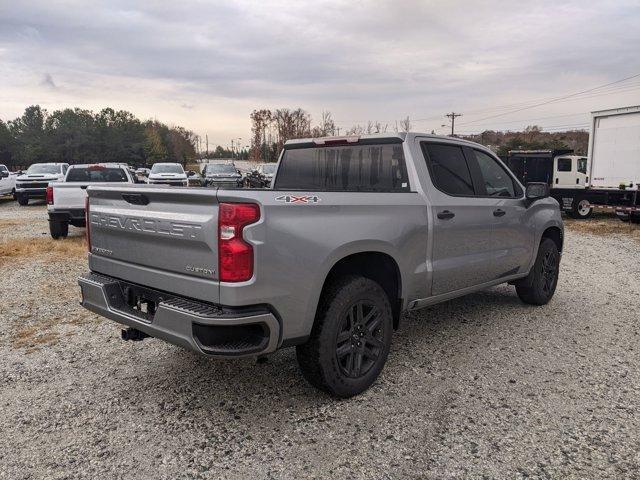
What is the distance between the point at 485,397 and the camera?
359 centimetres

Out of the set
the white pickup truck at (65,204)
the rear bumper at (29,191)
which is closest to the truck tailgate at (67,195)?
the white pickup truck at (65,204)

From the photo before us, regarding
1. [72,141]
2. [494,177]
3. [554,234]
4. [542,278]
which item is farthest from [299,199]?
[72,141]

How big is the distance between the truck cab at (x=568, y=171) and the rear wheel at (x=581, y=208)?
1333 mm

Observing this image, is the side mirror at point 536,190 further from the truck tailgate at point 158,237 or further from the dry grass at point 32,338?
the dry grass at point 32,338

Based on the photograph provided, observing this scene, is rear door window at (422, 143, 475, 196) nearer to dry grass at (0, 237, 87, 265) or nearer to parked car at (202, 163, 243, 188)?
dry grass at (0, 237, 87, 265)

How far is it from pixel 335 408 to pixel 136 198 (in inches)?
77.7

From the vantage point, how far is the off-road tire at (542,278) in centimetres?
570

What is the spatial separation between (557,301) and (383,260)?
3.59m

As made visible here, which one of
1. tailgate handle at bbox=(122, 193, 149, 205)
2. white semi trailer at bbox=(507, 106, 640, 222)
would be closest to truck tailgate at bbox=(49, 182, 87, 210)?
tailgate handle at bbox=(122, 193, 149, 205)

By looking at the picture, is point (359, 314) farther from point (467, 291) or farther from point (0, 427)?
point (0, 427)

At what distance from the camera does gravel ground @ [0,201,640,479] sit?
2.81 meters

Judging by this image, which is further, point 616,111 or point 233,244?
point 616,111

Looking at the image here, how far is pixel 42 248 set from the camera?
386 inches

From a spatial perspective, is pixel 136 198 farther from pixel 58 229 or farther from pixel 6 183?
pixel 6 183
